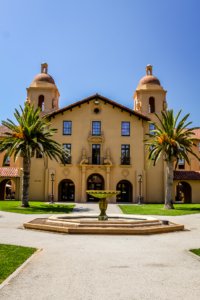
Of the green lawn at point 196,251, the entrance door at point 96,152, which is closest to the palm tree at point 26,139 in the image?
the entrance door at point 96,152

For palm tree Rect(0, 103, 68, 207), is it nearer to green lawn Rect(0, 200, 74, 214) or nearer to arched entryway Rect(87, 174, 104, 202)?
green lawn Rect(0, 200, 74, 214)

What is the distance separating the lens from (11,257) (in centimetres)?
937

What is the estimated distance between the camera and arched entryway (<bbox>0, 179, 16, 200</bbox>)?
47.7 meters

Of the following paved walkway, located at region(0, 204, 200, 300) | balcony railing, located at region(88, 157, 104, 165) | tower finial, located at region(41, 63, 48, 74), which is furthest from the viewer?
tower finial, located at region(41, 63, 48, 74)

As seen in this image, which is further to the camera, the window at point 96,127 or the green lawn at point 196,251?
the window at point 96,127

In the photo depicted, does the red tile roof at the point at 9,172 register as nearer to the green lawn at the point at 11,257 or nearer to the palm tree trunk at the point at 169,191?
the palm tree trunk at the point at 169,191

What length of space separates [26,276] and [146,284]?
2.66m

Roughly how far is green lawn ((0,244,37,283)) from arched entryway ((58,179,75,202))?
31055 mm

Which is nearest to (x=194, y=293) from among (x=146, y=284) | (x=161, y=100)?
(x=146, y=284)

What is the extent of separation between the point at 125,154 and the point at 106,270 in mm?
33920

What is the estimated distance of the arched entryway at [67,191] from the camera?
42.4 meters

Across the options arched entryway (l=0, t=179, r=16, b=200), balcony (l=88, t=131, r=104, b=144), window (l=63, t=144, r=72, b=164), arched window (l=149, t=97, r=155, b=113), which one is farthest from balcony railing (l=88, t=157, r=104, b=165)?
arched entryway (l=0, t=179, r=16, b=200)

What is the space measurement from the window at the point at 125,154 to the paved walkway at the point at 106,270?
27871 millimetres

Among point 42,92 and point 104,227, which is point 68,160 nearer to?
point 42,92
